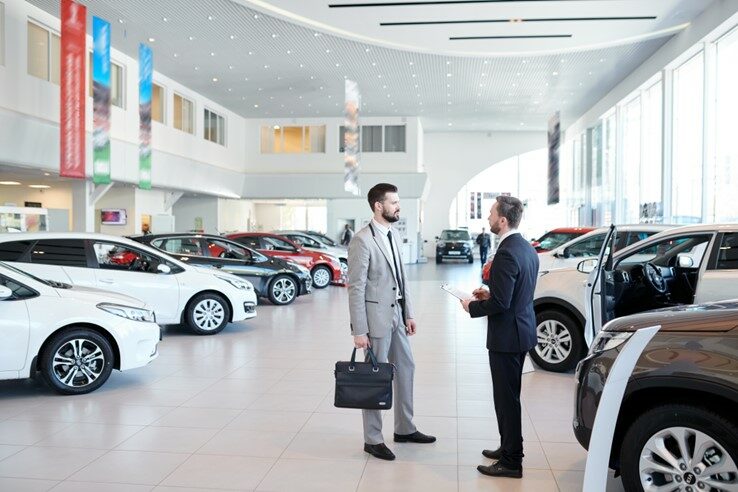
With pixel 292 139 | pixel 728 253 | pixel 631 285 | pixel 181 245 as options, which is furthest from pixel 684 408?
pixel 292 139

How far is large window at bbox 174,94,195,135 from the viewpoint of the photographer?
2567 cm

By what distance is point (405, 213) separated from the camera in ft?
106

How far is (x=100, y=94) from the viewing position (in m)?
15.9

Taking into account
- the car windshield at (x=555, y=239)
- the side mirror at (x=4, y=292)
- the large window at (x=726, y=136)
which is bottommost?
the side mirror at (x=4, y=292)

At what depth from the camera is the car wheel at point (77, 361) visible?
6.14m

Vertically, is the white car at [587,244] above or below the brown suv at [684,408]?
above

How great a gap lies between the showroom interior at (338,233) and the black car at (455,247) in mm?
167

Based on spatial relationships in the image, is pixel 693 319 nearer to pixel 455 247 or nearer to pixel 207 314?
pixel 207 314

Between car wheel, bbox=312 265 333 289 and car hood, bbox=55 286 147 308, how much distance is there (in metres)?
11.0

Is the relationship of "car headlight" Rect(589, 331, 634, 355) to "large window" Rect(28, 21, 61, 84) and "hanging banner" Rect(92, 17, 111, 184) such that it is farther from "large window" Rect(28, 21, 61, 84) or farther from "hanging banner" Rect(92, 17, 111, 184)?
"large window" Rect(28, 21, 61, 84)

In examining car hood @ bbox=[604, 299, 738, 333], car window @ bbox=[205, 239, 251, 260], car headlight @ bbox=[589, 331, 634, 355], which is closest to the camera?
car hood @ bbox=[604, 299, 738, 333]

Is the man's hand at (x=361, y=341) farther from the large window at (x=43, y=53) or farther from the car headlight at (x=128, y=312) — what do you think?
the large window at (x=43, y=53)

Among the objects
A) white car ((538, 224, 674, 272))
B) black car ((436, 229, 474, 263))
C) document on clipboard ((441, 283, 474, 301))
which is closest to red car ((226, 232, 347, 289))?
white car ((538, 224, 674, 272))

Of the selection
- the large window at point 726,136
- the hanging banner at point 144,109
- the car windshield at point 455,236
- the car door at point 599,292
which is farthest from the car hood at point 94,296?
the car windshield at point 455,236
